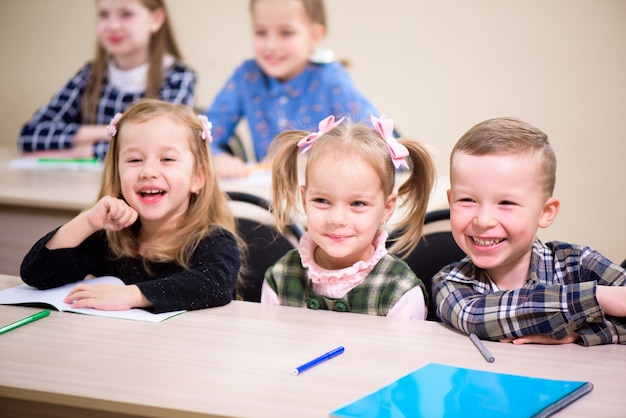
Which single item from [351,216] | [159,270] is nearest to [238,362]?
[351,216]

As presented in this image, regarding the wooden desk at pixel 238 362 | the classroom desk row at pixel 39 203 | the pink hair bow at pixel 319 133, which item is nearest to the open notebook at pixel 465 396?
the wooden desk at pixel 238 362

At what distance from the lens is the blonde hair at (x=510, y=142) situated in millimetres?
1473

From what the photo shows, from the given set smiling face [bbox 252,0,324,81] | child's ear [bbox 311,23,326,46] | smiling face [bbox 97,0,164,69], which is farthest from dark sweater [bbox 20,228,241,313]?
smiling face [bbox 97,0,164,69]

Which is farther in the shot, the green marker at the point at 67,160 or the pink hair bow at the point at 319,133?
the green marker at the point at 67,160

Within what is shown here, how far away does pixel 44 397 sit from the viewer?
1095 mm

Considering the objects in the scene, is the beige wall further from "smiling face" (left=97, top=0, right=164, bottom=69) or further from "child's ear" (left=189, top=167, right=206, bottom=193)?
"child's ear" (left=189, top=167, right=206, bottom=193)

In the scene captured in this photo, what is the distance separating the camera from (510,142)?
4.84 feet

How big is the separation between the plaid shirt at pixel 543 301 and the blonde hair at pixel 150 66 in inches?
89.8

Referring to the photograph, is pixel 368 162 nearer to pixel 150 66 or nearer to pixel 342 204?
pixel 342 204

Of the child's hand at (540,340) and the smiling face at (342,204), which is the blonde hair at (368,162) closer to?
the smiling face at (342,204)

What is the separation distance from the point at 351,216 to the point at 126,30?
7.65 ft

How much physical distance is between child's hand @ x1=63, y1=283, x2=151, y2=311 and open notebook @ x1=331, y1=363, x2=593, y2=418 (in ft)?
1.94

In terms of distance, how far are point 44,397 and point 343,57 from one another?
10.6 ft

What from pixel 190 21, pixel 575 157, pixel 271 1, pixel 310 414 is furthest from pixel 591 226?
pixel 310 414
